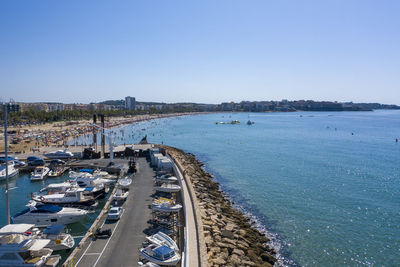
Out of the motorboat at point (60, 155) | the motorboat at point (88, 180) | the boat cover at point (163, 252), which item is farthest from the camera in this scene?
the motorboat at point (60, 155)

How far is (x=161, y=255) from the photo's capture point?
40.3ft

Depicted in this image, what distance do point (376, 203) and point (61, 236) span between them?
26.7 m

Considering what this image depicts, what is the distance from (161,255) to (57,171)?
24.8 metres

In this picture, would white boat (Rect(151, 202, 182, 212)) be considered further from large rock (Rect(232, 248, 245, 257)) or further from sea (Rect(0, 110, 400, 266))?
sea (Rect(0, 110, 400, 266))

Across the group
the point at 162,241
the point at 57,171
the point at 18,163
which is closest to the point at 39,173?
the point at 57,171

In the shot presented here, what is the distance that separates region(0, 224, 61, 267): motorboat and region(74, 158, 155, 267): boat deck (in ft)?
5.12

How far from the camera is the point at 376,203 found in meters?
26.9

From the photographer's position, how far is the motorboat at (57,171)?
31.8 metres

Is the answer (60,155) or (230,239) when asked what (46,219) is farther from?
(60,155)

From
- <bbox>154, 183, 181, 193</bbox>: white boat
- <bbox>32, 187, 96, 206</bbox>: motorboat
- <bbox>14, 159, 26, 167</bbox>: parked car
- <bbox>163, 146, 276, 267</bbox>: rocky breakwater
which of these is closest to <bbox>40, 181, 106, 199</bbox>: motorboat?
<bbox>32, 187, 96, 206</bbox>: motorboat

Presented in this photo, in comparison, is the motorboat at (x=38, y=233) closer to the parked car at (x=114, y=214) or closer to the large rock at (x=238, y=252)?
the parked car at (x=114, y=214)

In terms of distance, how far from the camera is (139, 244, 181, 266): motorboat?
12273 mm

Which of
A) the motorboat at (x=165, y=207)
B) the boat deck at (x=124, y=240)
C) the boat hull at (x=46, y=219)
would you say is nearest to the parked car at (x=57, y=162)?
the boat deck at (x=124, y=240)

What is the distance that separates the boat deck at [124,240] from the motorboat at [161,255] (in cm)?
55
